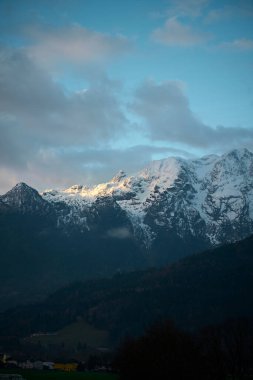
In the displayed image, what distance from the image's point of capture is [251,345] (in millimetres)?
167875

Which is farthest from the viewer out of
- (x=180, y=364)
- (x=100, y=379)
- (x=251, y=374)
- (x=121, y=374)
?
(x=100, y=379)

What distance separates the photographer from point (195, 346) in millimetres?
141500

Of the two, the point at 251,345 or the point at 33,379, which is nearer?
the point at 251,345

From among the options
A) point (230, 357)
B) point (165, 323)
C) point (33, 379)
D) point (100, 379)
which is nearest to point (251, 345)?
point (230, 357)

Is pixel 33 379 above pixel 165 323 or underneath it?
underneath

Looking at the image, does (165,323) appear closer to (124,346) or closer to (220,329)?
(124,346)

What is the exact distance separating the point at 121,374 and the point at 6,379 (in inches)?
1754

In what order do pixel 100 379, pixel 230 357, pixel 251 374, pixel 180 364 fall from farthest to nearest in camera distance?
pixel 100 379 → pixel 251 374 → pixel 230 357 → pixel 180 364

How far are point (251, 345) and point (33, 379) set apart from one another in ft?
224

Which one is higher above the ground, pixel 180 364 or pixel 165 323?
pixel 165 323

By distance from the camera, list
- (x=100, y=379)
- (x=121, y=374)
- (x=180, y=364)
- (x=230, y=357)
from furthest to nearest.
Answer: (x=100, y=379)
(x=230, y=357)
(x=121, y=374)
(x=180, y=364)

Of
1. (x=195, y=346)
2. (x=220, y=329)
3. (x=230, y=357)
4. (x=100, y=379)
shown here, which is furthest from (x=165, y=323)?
(x=100, y=379)

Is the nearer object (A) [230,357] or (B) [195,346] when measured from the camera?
(B) [195,346]

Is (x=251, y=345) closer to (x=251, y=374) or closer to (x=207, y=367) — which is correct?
(x=251, y=374)
